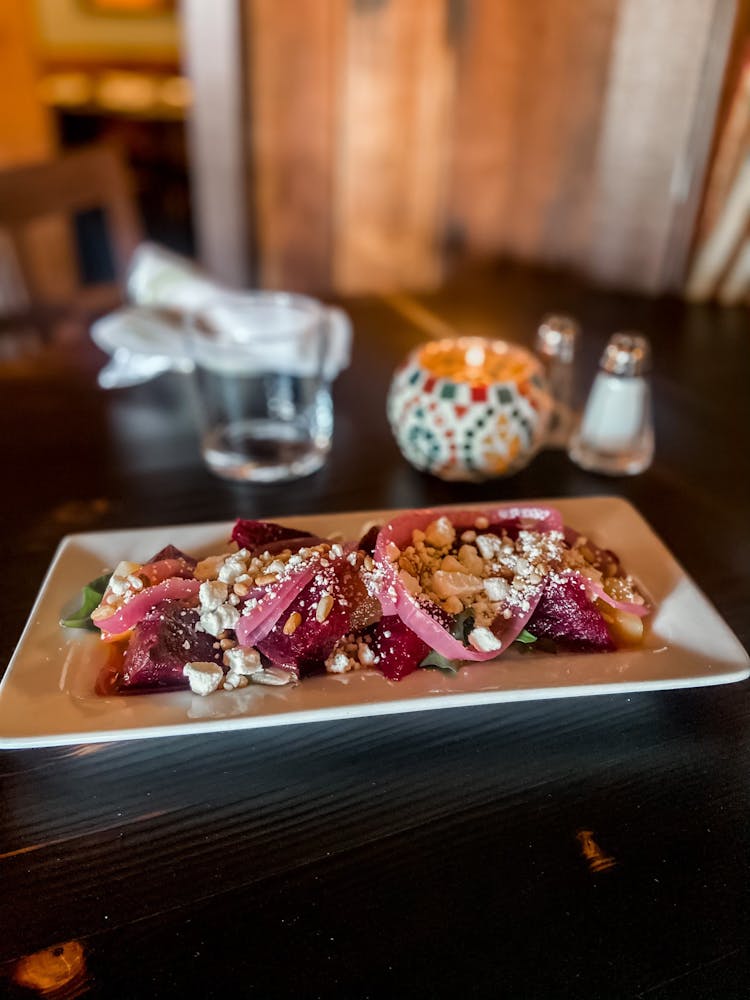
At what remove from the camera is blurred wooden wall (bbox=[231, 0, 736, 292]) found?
1611mm

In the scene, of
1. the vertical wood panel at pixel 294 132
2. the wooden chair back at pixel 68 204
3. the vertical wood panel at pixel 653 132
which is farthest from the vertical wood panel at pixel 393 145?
the wooden chair back at pixel 68 204

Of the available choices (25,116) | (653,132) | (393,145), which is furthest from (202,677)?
(25,116)

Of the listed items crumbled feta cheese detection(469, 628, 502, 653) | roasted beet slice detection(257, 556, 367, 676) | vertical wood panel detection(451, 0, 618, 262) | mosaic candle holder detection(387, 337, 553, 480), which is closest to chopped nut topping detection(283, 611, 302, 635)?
roasted beet slice detection(257, 556, 367, 676)

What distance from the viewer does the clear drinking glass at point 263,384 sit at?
3.01ft

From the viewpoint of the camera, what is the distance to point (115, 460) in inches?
36.0

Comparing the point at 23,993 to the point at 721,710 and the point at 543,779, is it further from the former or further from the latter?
the point at 721,710

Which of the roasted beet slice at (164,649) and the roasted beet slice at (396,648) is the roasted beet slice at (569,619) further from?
the roasted beet slice at (164,649)

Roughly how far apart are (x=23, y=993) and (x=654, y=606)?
1.55ft

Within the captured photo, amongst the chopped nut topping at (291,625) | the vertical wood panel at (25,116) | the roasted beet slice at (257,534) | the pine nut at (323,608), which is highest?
the pine nut at (323,608)

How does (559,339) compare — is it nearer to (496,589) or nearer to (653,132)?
(496,589)

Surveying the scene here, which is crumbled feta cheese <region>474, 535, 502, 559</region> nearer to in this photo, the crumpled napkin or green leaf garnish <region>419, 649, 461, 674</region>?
green leaf garnish <region>419, 649, 461, 674</region>

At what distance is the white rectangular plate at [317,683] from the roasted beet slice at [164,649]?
1 cm

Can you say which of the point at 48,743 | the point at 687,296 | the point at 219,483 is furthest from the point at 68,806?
the point at 687,296

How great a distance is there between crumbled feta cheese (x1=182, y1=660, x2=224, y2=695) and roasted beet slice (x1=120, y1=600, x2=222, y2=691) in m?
0.01
